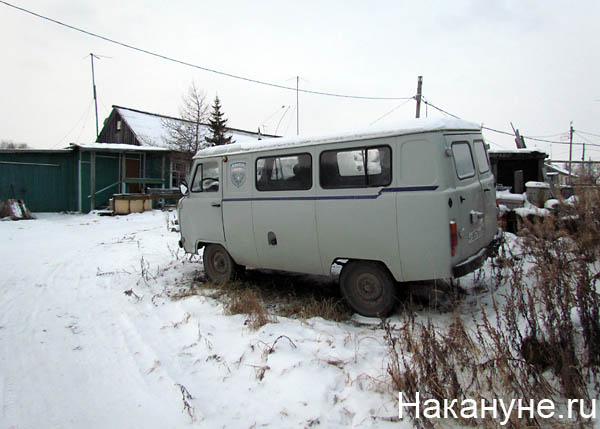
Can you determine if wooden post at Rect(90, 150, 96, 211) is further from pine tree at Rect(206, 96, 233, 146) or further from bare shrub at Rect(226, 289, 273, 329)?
bare shrub at Rect(226, 289, 273, 329)

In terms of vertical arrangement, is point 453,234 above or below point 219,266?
above

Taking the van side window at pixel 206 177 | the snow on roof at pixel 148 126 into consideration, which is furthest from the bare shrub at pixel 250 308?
the snow on roof at pixel 148 126

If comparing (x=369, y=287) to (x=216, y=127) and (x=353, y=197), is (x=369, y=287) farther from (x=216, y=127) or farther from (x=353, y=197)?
(x=216, y=127)

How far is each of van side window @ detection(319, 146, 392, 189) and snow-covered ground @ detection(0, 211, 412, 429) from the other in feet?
5.74

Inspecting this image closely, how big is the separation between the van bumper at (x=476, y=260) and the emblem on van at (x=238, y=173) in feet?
11.0

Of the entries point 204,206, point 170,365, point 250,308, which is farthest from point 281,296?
point 170,365

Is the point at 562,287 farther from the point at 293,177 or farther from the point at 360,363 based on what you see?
the point at 293,177

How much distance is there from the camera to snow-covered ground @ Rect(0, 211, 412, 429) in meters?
2.88

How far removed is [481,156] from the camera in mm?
5105

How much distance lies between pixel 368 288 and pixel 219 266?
291 centimetres

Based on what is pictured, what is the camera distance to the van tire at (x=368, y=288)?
4.53m

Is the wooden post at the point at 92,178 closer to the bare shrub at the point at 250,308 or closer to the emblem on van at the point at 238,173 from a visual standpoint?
the emblem on van at the point at 238,173

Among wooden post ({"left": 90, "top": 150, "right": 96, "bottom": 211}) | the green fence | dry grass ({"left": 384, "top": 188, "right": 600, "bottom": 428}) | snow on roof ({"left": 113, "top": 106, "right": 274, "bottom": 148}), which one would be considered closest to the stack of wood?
the green fence

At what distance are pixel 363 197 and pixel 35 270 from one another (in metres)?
6.93
